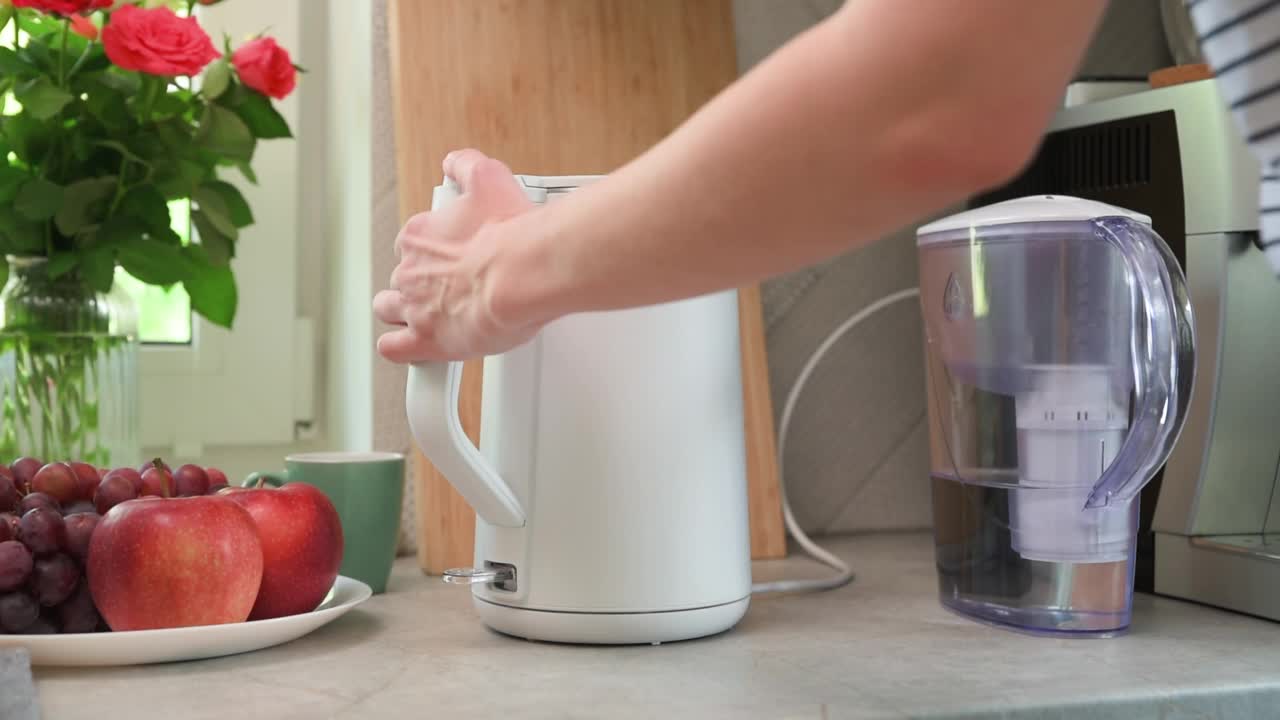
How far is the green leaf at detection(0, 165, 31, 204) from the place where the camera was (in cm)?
95

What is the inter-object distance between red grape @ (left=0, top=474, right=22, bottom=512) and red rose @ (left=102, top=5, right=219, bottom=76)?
13.0 inches

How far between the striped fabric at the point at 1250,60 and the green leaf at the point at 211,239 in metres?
0.78

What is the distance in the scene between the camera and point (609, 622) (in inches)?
26.6

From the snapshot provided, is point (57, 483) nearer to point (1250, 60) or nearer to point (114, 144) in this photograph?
point (114, 144)

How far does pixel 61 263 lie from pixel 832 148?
0.79 metres

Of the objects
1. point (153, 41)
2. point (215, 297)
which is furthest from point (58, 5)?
point (215, 297)

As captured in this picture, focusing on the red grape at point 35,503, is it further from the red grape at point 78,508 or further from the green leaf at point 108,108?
the green leaf at point 108,108

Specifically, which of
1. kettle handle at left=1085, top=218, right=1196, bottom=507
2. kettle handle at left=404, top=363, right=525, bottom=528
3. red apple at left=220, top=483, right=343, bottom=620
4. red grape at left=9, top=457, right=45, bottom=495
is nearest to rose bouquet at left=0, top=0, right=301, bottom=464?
red grape at left=9, top=457, right=45, bottom=495

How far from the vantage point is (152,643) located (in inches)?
24.6

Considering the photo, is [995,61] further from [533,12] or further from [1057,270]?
[533,12]

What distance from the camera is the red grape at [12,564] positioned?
0.63 metres

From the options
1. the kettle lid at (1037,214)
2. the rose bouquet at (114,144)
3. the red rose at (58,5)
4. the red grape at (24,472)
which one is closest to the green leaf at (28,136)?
the rose bouquet at (114,144)

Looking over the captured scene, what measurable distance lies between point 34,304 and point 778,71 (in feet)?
2.65

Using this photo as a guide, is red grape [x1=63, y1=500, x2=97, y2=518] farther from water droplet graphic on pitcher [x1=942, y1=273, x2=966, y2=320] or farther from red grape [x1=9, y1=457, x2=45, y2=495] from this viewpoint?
water droplet graphic on pitcher [x1=942, y1=273, x2=966, y2=320]
